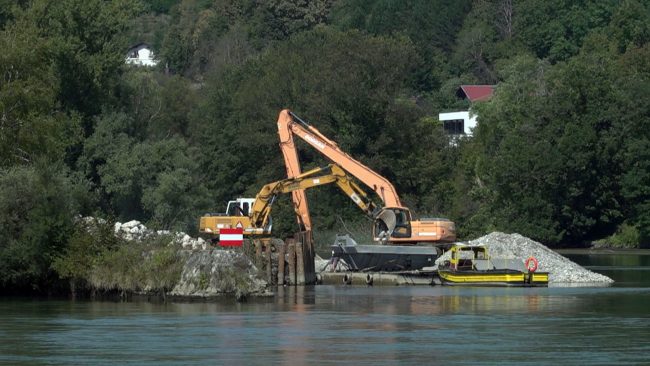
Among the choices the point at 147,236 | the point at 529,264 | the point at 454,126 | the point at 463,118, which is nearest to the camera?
the point at 147,236

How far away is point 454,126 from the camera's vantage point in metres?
156

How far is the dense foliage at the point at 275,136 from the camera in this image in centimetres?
7006

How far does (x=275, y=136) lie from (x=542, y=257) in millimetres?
46165

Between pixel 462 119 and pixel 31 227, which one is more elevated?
pixel 462 119

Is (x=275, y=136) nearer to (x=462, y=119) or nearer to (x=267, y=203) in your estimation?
(x=267, y=203)

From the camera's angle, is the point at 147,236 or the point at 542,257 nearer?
the point at 147,236

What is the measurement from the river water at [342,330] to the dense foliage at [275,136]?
7812 mm

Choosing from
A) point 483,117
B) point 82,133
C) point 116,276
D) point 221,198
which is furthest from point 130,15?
point 116,276

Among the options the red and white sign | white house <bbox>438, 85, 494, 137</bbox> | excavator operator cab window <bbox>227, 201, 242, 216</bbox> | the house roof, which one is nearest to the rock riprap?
the red and white sign

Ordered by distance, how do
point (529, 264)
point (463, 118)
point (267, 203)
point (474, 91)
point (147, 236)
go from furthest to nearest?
point (474, 91) → point (463, 118) → point (267, 203) → point (529, 264) → point (147, 236)

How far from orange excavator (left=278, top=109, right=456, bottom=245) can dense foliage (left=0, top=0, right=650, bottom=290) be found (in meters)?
9.03

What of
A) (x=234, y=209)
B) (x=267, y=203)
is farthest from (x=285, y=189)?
(x=234, y=209)

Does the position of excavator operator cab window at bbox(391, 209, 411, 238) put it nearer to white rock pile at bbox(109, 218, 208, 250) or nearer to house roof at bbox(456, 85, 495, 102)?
white rock pile at bbox(109, 218, 208, 250)

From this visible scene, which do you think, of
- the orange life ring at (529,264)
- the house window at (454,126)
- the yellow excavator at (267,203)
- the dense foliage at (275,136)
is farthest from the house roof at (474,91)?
the orange life ring at (529,264)
